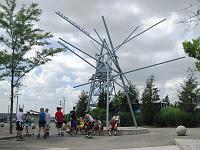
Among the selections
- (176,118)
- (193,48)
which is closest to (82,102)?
(176,118)

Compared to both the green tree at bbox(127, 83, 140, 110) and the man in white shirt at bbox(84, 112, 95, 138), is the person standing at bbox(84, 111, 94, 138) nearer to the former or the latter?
the man in white shirt at bbox(84, 112, 95, 138)

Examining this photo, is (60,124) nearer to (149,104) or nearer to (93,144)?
(93,144)

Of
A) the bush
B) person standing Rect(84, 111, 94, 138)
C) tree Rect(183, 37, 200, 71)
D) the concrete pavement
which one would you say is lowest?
the concrete pavement

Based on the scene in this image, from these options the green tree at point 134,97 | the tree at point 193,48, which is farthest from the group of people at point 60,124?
the green tree at point 134,97

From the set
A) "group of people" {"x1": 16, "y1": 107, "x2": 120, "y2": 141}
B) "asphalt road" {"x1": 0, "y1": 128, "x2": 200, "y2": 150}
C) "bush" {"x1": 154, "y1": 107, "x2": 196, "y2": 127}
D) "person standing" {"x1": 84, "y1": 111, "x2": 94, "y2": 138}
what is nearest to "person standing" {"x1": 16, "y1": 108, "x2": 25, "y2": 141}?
"group of people" {"x1": 16, "y1": 107, "x2": 120, "y2": 141}

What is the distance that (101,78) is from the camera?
46438mm

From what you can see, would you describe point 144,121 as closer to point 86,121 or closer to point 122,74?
point 122,74

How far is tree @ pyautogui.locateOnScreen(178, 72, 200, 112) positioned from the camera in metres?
50.4

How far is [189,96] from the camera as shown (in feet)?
166

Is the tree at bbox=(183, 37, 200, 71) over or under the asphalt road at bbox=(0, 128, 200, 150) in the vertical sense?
over

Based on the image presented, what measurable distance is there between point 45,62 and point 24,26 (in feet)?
8.63

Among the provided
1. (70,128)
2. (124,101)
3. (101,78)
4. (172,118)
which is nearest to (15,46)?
(70,128)

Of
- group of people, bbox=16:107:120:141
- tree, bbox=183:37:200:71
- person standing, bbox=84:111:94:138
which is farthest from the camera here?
person standing, bbox=84:111:94:138

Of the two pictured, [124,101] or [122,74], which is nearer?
[122,74]
